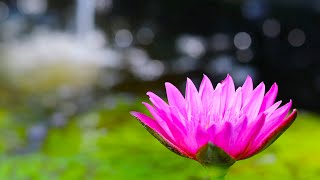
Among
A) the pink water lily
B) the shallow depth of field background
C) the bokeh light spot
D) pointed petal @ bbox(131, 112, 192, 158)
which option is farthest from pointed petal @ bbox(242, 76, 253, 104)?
the bokeh light spot

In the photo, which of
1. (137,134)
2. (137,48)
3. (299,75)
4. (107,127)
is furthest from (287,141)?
(137,48)

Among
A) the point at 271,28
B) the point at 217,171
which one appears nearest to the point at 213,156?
the point at 217,171

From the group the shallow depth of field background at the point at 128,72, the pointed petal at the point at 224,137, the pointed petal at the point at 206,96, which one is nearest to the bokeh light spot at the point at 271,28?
the shallow depth of field background at the point at 128,72

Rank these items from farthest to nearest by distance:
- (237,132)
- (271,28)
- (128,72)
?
(271,28), (128,72), (237,132)

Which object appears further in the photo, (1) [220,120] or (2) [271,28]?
(2) [271,28]

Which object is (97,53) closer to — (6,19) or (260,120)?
(6,19)

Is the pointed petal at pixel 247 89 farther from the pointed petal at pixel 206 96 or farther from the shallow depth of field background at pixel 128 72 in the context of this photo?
the shallow depth of field background at pixel 128 72

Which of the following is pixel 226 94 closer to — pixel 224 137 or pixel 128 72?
pixel 224 137
